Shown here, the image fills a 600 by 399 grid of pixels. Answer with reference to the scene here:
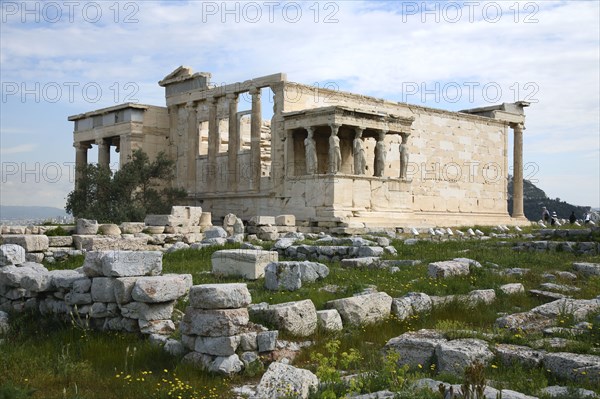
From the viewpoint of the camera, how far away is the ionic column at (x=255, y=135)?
83.3ft

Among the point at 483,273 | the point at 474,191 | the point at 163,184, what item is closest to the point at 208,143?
the point at 163,184

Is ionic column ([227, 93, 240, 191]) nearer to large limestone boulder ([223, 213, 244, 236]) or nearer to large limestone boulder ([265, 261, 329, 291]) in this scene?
large limestone boulder ([223, 213, 244, 236])

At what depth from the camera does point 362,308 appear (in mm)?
8148

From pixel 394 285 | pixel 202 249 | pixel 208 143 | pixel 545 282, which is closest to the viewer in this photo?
pixel 394 285

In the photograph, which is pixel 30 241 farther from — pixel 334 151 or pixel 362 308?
pixel 334 151

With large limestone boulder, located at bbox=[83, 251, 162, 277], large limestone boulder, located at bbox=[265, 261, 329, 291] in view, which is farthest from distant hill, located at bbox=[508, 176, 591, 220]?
large limestone boulder, located at bbox=[83, 251, 162, 277]

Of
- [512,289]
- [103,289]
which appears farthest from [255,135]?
[103,289]

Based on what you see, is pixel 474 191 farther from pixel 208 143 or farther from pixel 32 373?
pixel 32 373

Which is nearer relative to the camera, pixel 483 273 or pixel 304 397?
pixel 304 397

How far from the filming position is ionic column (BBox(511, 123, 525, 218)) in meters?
33.4

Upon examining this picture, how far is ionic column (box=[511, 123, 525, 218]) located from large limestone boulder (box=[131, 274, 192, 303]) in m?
28.1

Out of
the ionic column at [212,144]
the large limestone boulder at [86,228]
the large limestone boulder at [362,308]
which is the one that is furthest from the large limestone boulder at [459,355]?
the ionic column at [212,144]

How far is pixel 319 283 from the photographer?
1051 cm

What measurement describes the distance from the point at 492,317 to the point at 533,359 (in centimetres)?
240
